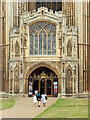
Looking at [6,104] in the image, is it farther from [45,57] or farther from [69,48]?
[69,48]

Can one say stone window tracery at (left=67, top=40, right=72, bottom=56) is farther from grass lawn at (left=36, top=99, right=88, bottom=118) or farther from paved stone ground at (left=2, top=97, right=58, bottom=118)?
grass lawn at (left=36, top=99, right=88, bottom=118)

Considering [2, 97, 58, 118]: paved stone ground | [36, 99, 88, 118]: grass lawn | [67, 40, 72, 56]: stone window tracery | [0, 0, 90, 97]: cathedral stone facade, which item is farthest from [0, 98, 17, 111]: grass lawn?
[67, 40, 72, 56]: stone window tracery

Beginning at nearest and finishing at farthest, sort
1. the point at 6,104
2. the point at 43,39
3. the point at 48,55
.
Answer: the point at 6,104 < the point at 48,55 < the point at 43,39

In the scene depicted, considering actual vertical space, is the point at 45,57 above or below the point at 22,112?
above

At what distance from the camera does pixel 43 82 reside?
3894 cm

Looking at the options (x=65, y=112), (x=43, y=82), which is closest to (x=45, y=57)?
(x=43, y=82)

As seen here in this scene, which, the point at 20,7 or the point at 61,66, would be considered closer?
the point at 61,66

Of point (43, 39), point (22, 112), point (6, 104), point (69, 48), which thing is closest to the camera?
point (22, 112)

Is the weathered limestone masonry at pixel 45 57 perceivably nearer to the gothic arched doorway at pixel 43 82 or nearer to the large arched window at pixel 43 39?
the large arched window at pixel 43 39

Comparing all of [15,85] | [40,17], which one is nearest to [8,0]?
[40,17]

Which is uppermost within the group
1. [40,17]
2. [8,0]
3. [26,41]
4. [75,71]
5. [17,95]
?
[8,0]

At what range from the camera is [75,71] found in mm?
38531

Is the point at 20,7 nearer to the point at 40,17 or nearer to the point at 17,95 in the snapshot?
the point at 40,17

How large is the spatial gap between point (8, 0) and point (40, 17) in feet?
18.4
